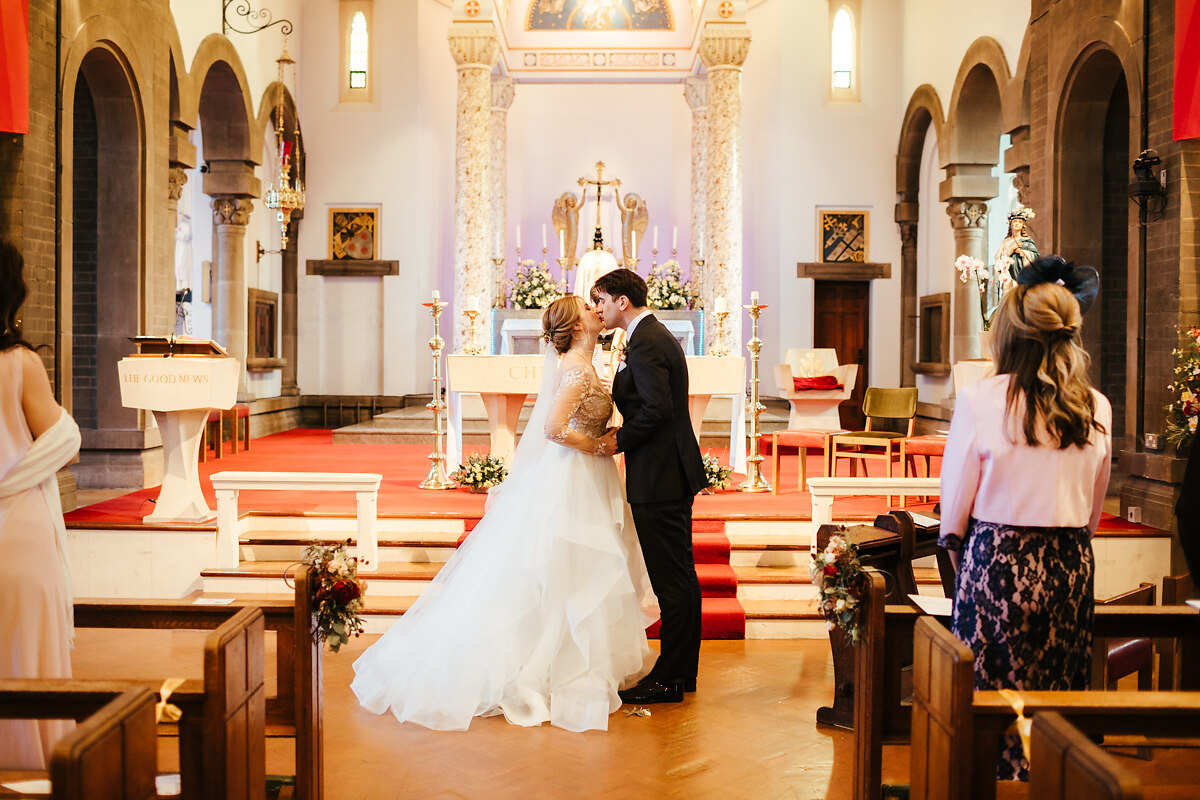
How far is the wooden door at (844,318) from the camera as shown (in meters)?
14.1

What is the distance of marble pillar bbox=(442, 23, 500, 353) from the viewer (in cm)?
1070

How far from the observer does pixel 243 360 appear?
12195mm

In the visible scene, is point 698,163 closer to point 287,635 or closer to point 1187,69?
point 1187,69

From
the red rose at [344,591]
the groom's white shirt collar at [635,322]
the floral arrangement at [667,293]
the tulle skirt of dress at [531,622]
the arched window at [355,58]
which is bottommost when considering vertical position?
the tulle skirt of dress at [531,622]

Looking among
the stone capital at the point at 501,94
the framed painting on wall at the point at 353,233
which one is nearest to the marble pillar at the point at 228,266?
the framed painting on wall at the point at 353,233

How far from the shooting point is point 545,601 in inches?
164

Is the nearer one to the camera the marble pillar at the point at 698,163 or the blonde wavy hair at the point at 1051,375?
the blonde wavy hair at the point at 1051,375

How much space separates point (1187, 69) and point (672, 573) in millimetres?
4501

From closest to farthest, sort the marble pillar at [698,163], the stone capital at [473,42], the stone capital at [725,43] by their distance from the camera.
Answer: the stone capital at [473,42], the stone capital at [725,43], the marble pillar at [698,163]

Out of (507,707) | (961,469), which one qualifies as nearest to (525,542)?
(507,707)

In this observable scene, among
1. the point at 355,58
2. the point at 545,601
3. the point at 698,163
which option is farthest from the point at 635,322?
the point at 355,58

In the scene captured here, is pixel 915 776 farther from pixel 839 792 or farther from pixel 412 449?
pixel 412 449

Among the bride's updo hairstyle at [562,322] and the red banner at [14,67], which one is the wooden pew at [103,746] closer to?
the bride's updo hairstyle at [562,322]

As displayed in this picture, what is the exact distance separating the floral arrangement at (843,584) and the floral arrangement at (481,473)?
4420 millimetres
